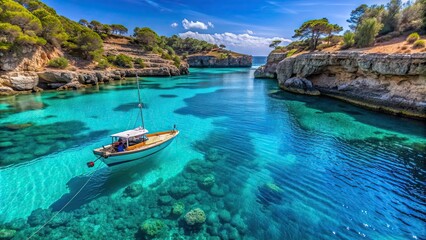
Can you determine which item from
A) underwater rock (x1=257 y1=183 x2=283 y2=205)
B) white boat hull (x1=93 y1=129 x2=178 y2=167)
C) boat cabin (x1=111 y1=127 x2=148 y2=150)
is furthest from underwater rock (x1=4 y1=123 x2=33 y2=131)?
underwater rock (x1=257 y1=183 x2=283 y2=205)

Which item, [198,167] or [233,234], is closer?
[233,234]

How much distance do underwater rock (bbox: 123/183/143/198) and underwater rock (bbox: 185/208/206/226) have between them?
349 cm

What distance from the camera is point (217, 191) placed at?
36.5 ft

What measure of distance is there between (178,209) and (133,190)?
3.13 meters

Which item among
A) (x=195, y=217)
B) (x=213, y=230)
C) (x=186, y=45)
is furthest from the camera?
(x=186, y=45)

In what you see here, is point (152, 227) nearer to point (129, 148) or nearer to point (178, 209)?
point (178, 209)

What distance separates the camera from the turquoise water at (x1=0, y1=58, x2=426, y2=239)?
8.78 metres

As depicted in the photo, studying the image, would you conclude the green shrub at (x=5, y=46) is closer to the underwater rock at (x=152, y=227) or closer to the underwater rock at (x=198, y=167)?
the underwater rock at (x=198, y=167)

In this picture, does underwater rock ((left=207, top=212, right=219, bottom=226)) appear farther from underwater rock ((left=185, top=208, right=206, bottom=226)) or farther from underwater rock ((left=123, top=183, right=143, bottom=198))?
underwater rock ((left=123, top=183, right=143, bottom=198))

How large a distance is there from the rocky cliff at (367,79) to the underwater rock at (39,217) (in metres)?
34.7

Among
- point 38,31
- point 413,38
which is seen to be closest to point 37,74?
point 38,31

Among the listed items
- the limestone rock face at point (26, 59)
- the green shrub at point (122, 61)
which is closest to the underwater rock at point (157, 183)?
the limestone rock face at point (26, 59)

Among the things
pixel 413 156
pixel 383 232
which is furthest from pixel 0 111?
pixel 413 156

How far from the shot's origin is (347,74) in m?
33.3
